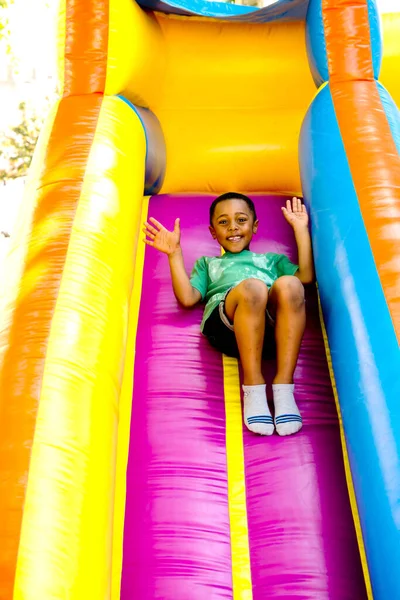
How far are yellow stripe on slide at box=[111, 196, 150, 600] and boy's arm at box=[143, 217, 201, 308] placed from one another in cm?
15

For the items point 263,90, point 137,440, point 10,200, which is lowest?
point 137,440

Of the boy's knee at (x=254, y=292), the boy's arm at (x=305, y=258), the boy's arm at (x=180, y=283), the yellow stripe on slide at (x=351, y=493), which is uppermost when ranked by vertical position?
the boy's arm at (x=305, y=258)

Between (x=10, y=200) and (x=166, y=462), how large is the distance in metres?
2.56

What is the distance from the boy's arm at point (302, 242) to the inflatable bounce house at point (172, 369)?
0.05 metres

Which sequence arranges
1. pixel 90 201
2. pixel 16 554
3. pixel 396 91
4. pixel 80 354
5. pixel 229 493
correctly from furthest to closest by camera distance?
pixel 396 91
pixel 90 201
pixel 229 493
pixel 80 354
pixel 16 554

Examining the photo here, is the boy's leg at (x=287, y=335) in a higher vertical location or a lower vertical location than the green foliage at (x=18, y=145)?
lower

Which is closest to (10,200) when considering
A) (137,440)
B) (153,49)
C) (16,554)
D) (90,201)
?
(153,49)

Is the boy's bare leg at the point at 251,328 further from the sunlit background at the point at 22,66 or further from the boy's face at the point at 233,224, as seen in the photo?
the sunlit background at the point at 22,66

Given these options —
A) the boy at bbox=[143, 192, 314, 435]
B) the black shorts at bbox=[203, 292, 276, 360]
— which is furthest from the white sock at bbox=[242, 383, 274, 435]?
the black shorts at bbox=[203, 292, 276, 360]

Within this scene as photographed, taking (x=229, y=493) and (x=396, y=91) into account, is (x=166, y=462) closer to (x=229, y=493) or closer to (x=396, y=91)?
(x=229, y=493)

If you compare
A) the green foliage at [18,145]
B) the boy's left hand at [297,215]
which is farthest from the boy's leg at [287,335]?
the green foliage at [18,145]

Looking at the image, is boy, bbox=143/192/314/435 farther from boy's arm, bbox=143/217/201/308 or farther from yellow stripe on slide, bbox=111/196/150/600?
yellow stripe on slide, bbox=111/196/150/600

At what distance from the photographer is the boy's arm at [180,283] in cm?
167

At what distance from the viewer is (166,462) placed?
135 cm
